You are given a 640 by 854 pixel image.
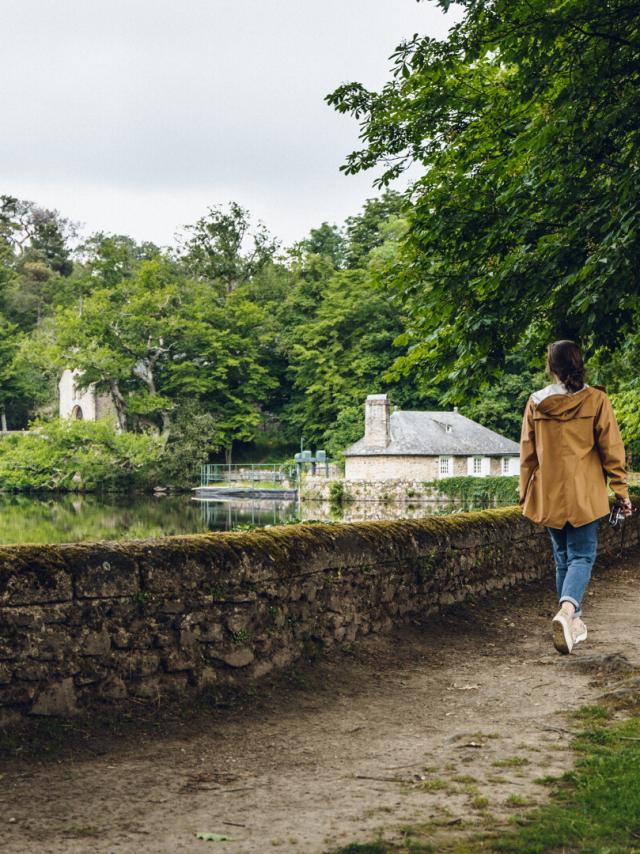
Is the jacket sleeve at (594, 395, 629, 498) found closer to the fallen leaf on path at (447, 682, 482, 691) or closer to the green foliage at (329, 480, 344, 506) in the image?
the fallen leaf on path at (447, 682, 482, 691)

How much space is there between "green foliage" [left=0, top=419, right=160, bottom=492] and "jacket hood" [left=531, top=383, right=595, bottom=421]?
4657 centimetres

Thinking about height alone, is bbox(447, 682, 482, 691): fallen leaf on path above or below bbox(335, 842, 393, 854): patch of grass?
below

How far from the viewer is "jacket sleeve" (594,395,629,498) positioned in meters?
5.03

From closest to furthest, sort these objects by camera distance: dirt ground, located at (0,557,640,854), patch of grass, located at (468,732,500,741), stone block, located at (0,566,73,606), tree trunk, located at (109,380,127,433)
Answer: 1. dirt ground, located at (0,557,640,854)
2. stone block, located at (0,566,73,606)
3. patch of grass, located at (468,732,500,741)
4. tree trunk, located at (109,380,127,433)

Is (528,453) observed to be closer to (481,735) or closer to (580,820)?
(481,735)

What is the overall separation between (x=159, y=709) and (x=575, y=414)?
8.39 feet

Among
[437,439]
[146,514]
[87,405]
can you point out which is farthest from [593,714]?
[87,405]

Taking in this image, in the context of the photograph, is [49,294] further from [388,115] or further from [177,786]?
[177,786]

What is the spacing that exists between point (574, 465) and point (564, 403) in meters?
0.33

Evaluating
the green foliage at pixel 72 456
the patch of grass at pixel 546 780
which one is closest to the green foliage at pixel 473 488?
the green foliage at pixel 72 456

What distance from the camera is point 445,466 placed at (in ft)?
153

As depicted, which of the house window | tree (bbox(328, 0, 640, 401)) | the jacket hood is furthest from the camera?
the house window

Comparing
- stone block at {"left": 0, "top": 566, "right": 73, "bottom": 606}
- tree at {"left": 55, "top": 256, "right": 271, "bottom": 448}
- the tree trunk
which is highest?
tree at {"left": 55, "top": 256, "right": 271, "bottom": 448}

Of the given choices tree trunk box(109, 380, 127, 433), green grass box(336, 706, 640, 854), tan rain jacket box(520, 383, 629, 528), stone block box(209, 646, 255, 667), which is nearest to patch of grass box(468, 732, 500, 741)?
green grass box(336, 706, 640, 854)
